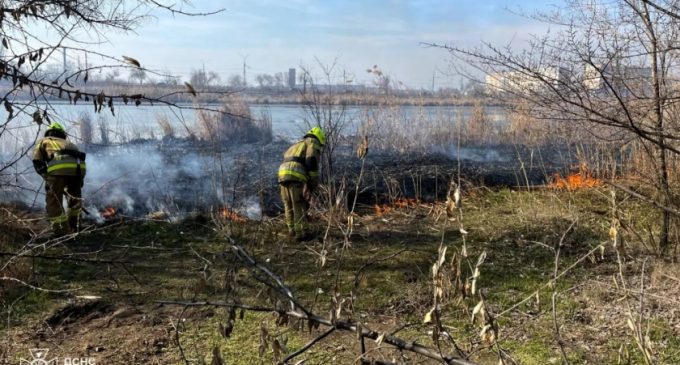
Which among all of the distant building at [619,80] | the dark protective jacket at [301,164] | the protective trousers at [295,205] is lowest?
the protective trousers at [295,205]

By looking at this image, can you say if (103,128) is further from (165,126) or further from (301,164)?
(301,164)

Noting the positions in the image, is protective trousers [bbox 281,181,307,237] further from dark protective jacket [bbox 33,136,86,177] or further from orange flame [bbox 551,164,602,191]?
orange flame [bbox 551,164,602,191]

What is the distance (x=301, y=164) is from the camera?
712 centimetres

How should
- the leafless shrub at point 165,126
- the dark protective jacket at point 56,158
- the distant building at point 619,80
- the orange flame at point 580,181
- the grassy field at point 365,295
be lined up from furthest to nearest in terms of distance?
the leafless shrub at point 165,126
the orange flame at point 580,181
the dark protective jacket at point 56,158
the distant building at point 619,80
the grassy field at point 365,295

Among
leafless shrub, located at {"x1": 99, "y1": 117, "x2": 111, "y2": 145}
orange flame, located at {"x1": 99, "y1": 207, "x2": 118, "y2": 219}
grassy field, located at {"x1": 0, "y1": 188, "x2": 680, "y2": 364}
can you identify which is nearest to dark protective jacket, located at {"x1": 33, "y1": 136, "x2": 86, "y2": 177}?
grassy field, located at {"x1": 0, "y1": 188, "x2": 680, "y2": 364}

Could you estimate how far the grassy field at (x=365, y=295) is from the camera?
286 centimetres

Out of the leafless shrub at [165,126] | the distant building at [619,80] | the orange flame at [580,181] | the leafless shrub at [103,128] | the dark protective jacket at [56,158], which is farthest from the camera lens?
the leafless shrub at [165,126]

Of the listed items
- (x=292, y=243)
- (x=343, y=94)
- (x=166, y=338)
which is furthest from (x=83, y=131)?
(x=166, y=338)

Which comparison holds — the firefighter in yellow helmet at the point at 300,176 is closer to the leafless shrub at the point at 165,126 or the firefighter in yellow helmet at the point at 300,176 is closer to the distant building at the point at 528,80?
the distant building at the point at 528,80

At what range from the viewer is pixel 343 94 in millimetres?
8859

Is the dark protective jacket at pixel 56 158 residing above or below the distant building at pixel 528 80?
below

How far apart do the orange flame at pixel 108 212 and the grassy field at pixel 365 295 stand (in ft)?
3.62

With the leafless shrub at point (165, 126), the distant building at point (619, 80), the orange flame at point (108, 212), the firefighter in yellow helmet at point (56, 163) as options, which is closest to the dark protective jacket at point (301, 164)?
the firefighter in yellow helmet at point (56, 163)

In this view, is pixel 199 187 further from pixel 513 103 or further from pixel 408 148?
pixel 513 103
